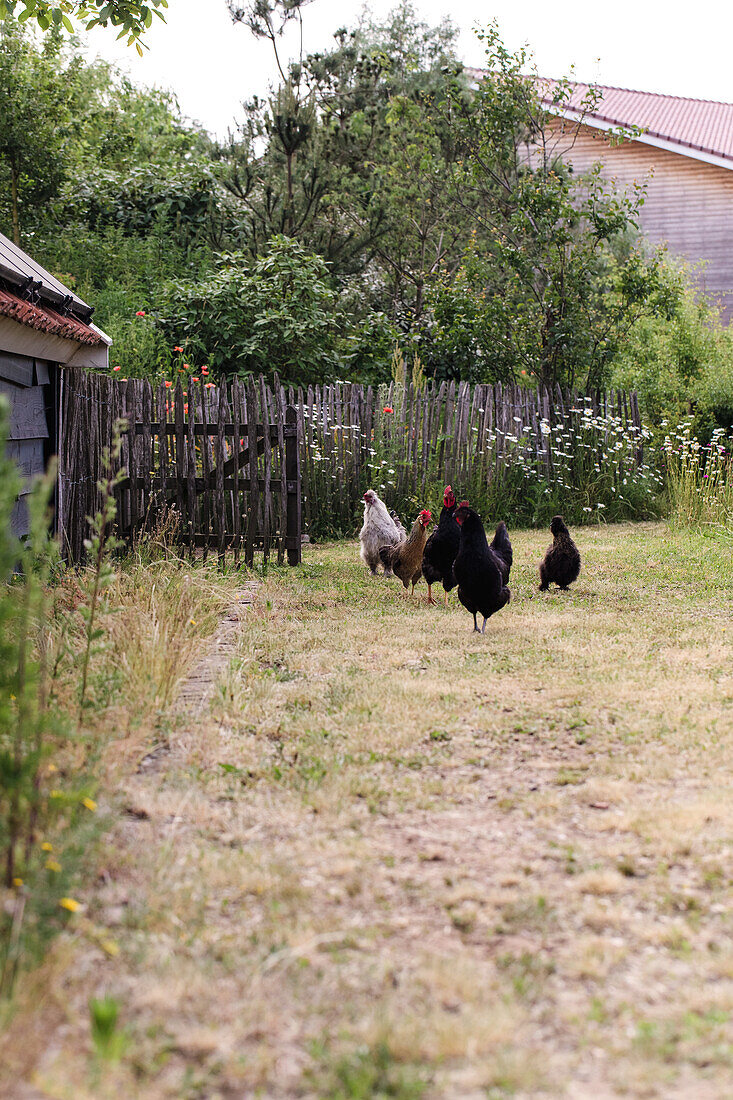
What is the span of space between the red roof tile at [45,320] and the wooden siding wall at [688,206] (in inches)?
760

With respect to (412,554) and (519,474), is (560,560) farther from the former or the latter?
(519,474)

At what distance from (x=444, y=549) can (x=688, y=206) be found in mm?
19566

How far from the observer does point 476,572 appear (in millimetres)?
6078

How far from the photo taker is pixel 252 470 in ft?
28.2

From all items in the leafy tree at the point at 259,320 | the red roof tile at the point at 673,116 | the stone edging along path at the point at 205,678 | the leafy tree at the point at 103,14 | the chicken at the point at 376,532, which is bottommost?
the stone edging along path at the point at 205,678

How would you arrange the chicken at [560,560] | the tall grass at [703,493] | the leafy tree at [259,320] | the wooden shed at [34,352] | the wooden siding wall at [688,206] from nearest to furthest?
the wooden shed at [34,352], the chicken at [560,560], the tall grass at [703,493], the leafy tree at [259,320], the wooden siding wall at [688,206]

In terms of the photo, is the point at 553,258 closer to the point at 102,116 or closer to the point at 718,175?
the point at 718,175

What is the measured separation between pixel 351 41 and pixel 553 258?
10.1m

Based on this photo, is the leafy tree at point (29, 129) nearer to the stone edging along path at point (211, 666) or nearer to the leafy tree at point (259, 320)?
the leafy tree at point (259, 320)

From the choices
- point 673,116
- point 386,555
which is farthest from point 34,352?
point 673,116

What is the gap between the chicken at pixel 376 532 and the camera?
8.20 metres

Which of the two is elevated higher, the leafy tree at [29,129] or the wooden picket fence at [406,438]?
the leafy tree at [29,129]

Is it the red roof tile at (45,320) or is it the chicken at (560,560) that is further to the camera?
the chicken at (560,560)

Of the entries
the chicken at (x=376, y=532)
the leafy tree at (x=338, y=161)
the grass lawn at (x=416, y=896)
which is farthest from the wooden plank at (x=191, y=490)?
the leafy tree at (x=338, y=161)
